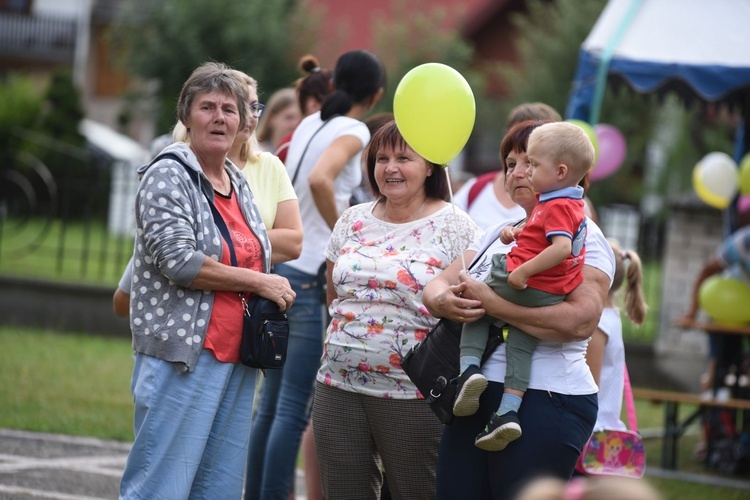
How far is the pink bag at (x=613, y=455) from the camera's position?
180 inches

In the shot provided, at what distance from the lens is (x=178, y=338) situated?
3.79 meters

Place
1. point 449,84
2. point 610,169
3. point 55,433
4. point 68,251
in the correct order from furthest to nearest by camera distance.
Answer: point 68,251 < point 610,169 < point 55,433 < point 449,84

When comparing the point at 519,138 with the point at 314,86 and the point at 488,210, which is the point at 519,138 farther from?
the point at 314,86

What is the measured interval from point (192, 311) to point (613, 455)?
6.28ft

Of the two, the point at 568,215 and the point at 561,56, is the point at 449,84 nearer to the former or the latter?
the point at 568,215

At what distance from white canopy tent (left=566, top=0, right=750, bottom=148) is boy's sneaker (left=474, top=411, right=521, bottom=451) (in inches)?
191

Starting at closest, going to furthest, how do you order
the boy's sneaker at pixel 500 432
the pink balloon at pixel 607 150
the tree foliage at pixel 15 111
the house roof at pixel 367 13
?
the boy's sneaker at pixel 500 432
the pink balloon at pixel 607 150
the tree foliage at pixel 15 111
the house roof at pixel 367 13

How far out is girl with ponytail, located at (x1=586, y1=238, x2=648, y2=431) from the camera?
4.48 metres

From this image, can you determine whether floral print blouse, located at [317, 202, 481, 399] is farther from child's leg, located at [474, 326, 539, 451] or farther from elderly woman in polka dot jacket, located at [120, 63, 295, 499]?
child's leg, located at [474, 326, 539, 451]

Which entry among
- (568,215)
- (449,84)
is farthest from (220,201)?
(568,215)

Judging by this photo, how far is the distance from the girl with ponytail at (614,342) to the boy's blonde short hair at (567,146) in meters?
1.03

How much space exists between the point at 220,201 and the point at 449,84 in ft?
3.13

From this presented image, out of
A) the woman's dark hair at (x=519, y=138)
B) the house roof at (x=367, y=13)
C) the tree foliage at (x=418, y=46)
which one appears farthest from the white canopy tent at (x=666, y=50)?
the house roof at (x=367, y=13)

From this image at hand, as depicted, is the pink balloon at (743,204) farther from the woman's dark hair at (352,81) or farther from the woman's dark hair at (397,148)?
the woman's dark hair at (397,148)
